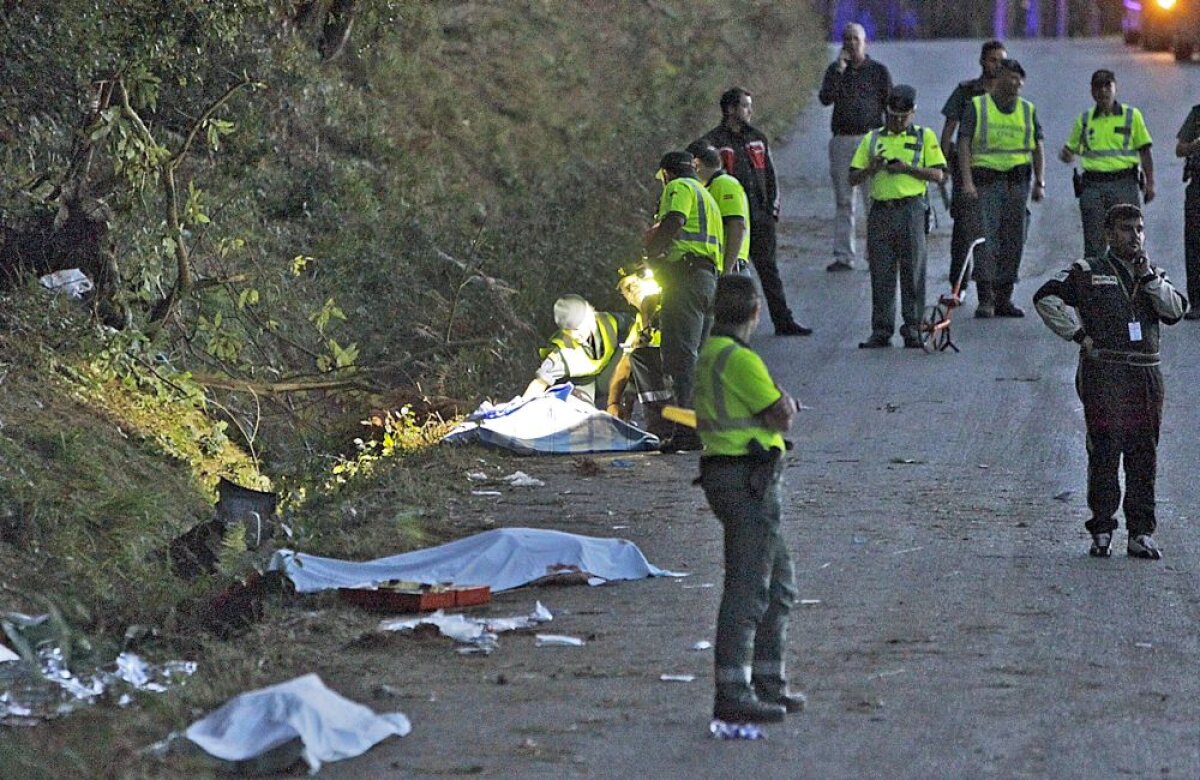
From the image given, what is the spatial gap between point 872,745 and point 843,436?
21.2 ft

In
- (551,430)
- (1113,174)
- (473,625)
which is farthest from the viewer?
(1113,174)

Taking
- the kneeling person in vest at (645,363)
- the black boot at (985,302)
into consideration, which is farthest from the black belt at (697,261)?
the black boot at (985,302)

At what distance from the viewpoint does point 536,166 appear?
23.2 meters

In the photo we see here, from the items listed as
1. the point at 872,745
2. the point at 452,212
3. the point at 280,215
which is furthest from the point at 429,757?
the point at 452,212

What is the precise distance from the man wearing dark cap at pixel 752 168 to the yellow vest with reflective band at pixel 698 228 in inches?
86.8

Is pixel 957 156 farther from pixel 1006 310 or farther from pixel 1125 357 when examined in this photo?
pixel 1125 357

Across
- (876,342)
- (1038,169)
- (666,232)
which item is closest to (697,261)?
(666,232)

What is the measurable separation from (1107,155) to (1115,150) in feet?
0.26

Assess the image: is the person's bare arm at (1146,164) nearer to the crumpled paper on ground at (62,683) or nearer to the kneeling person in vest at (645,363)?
the kneeling person in vest at (645,363)

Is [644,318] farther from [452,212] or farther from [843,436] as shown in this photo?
[452,212]

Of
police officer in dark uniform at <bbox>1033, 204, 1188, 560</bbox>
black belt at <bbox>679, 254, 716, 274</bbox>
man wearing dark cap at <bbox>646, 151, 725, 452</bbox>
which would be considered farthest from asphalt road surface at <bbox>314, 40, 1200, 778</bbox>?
black belt at <bbox>679, 254, 716, 274</bbox>

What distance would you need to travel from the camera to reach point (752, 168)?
15.2 metres

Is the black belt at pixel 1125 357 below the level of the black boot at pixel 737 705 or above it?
above

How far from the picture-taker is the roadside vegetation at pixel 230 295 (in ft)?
32.9
